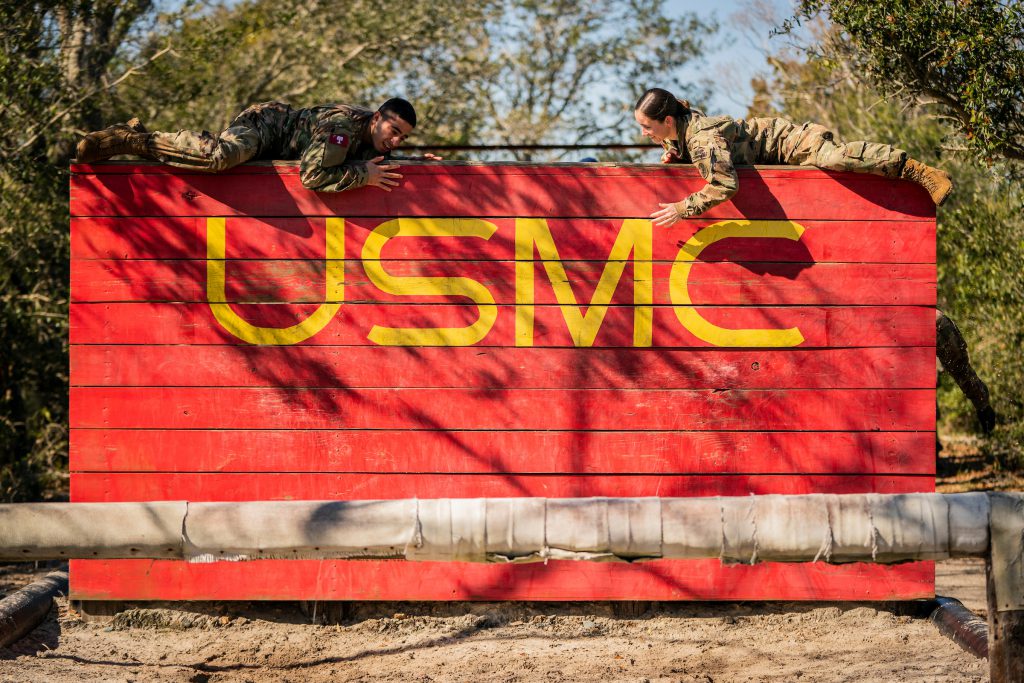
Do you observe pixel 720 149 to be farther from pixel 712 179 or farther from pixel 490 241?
pixel 490 241

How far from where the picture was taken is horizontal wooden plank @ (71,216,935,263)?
4.59 meters

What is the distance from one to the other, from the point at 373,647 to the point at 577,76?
1779 centimetres

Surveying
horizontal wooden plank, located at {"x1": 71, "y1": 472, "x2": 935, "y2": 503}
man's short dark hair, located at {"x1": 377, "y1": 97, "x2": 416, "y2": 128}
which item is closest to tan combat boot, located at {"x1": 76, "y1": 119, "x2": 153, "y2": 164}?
man's short dark hair, located at {"x1": 377, "y1": 97, "x2": 416, "y2": 128}

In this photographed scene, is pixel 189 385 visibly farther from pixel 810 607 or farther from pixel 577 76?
pixel 577 76

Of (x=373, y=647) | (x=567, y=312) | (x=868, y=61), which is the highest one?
(x=868, y=61)

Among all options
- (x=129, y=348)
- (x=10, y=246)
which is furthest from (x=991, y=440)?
(x=10, y=246)

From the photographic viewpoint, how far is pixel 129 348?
461 cm

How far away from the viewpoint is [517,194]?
4594 millimetres

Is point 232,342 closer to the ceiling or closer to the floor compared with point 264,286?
closer to the floor

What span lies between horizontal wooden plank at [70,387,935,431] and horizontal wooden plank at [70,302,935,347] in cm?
27

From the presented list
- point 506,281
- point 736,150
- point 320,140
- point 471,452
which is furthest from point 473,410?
point 736,150

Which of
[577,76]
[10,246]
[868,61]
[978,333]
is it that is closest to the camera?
[868,61]

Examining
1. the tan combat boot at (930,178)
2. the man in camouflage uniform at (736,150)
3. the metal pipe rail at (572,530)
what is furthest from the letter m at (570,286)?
the metal pipe rail at (572,530)

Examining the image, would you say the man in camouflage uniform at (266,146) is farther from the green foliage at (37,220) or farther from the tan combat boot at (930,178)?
the green foliage at (37,220)
